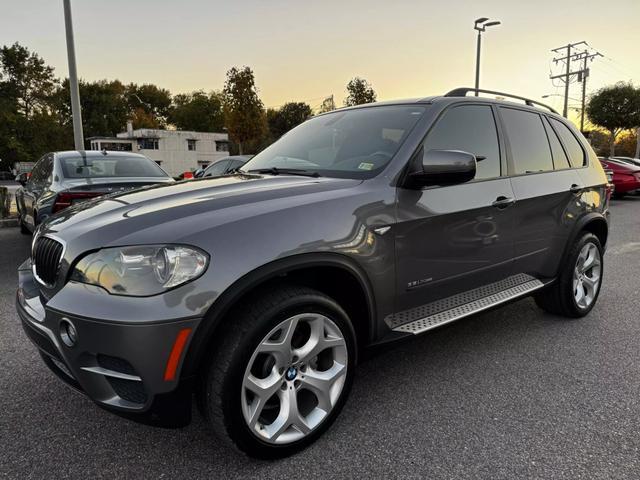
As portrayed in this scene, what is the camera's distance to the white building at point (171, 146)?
5559cm

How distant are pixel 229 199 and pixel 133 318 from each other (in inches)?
28.4

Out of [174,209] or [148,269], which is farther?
[174,209]

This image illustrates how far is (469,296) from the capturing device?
9.89 ft

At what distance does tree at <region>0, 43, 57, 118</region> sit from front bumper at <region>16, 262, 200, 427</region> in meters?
63.8

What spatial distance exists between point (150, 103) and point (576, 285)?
92.0m

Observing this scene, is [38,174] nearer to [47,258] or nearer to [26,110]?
[47,258]

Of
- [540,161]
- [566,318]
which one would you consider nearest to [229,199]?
[540,161]

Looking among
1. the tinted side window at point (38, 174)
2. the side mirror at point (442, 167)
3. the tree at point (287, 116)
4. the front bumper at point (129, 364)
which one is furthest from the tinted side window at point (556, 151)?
the tree at point (287, 116)

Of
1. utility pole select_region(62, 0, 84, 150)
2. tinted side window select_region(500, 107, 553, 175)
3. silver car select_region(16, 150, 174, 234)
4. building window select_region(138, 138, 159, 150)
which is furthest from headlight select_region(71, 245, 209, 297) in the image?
building window select_region(138, 138, 159, 150)

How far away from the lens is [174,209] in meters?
2.12

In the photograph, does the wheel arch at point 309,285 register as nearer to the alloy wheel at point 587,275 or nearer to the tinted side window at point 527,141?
the tinted side window at point 527,141

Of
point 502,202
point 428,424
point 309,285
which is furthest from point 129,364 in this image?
point 502,202

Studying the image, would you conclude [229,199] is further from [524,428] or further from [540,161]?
[540,161]

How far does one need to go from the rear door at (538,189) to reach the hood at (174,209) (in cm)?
152
